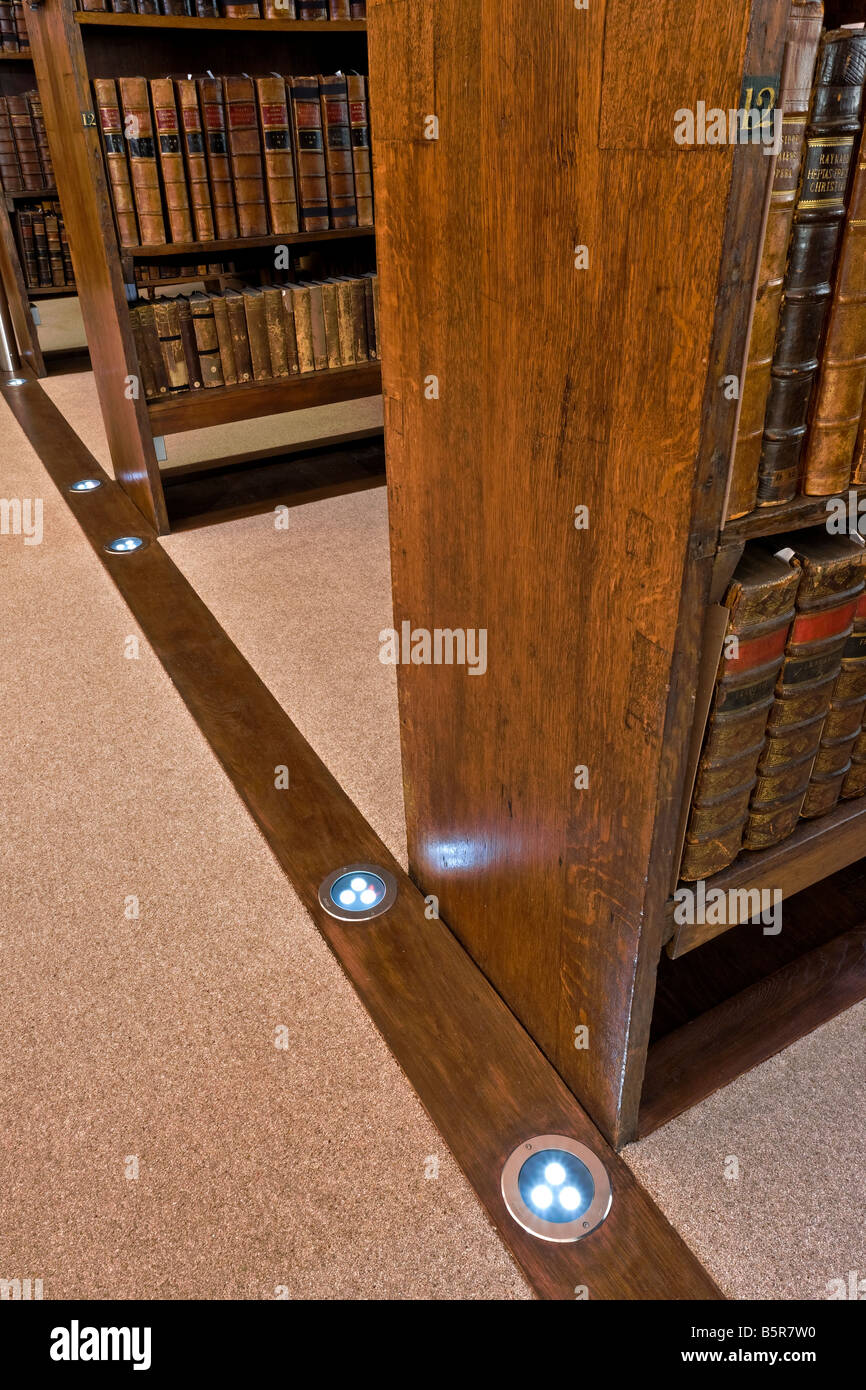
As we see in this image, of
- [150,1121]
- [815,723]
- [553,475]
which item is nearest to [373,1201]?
[150,1121]

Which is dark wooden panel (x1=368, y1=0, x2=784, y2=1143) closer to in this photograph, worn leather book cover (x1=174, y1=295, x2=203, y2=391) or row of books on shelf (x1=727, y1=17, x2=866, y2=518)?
row of books on shelf (x1=727, y1=17, x2=866, y2=518)

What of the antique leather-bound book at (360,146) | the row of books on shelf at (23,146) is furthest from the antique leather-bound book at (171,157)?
the row of books on shelf at (23,146)

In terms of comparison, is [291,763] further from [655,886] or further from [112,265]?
[112,265]

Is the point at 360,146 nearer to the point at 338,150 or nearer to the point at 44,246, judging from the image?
the point at 338,150

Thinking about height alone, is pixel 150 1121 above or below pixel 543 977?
below

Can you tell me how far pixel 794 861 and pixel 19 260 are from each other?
437 cm

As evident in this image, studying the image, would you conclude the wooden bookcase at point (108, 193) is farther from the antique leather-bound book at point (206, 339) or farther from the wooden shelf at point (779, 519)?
the wooden shelf at point (779, 519)

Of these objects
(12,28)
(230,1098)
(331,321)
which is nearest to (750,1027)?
(230,1098)

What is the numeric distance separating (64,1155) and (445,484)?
0.97 m

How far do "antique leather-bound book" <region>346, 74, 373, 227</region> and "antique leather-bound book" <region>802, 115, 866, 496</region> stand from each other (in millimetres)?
2401

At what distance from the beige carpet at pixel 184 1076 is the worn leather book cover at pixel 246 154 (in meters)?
1.64

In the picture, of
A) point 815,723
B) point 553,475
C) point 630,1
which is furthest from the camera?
point 815,723

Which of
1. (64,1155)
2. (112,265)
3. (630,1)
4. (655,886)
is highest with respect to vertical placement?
(630,1)

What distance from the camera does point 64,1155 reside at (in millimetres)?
1186
